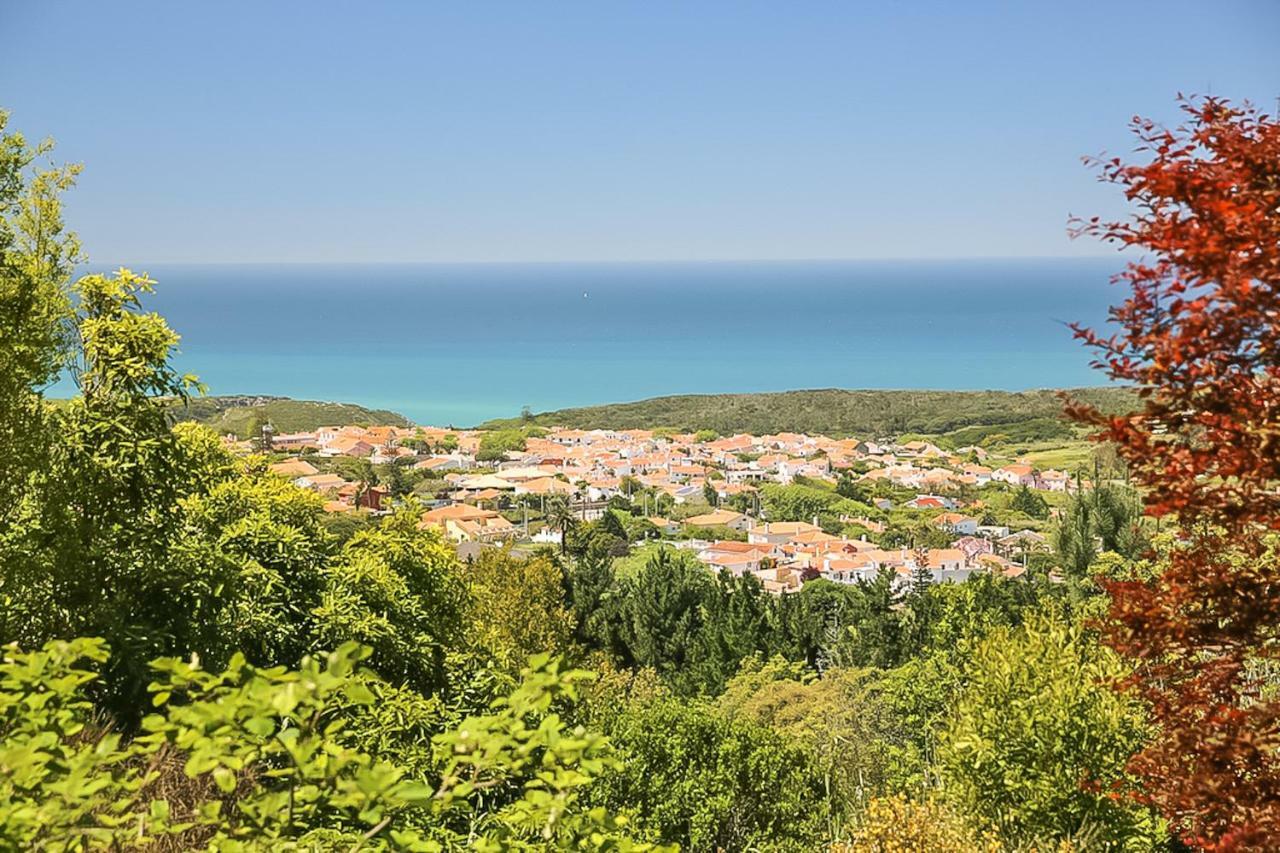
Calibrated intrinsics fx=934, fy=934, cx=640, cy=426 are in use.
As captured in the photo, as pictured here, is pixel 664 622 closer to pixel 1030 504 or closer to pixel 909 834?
pixel 909 834

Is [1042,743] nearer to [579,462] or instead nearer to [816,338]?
[579,462]

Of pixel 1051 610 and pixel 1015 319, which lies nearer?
→ pixel 1051 610

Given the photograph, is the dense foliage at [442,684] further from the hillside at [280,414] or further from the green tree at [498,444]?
the hillside at [280,414]

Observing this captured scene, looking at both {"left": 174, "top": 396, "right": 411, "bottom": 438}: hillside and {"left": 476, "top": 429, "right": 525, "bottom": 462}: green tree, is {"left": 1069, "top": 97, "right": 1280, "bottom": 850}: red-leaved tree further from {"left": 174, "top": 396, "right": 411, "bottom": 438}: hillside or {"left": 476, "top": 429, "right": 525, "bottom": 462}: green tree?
{"left": 476, "top": 429, "right": 525, "bottom": 462}: green tree

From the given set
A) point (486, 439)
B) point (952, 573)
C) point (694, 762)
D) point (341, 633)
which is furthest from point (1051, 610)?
point (486, 439)

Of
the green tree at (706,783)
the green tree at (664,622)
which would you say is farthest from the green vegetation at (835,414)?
the green tree at (706,783)
